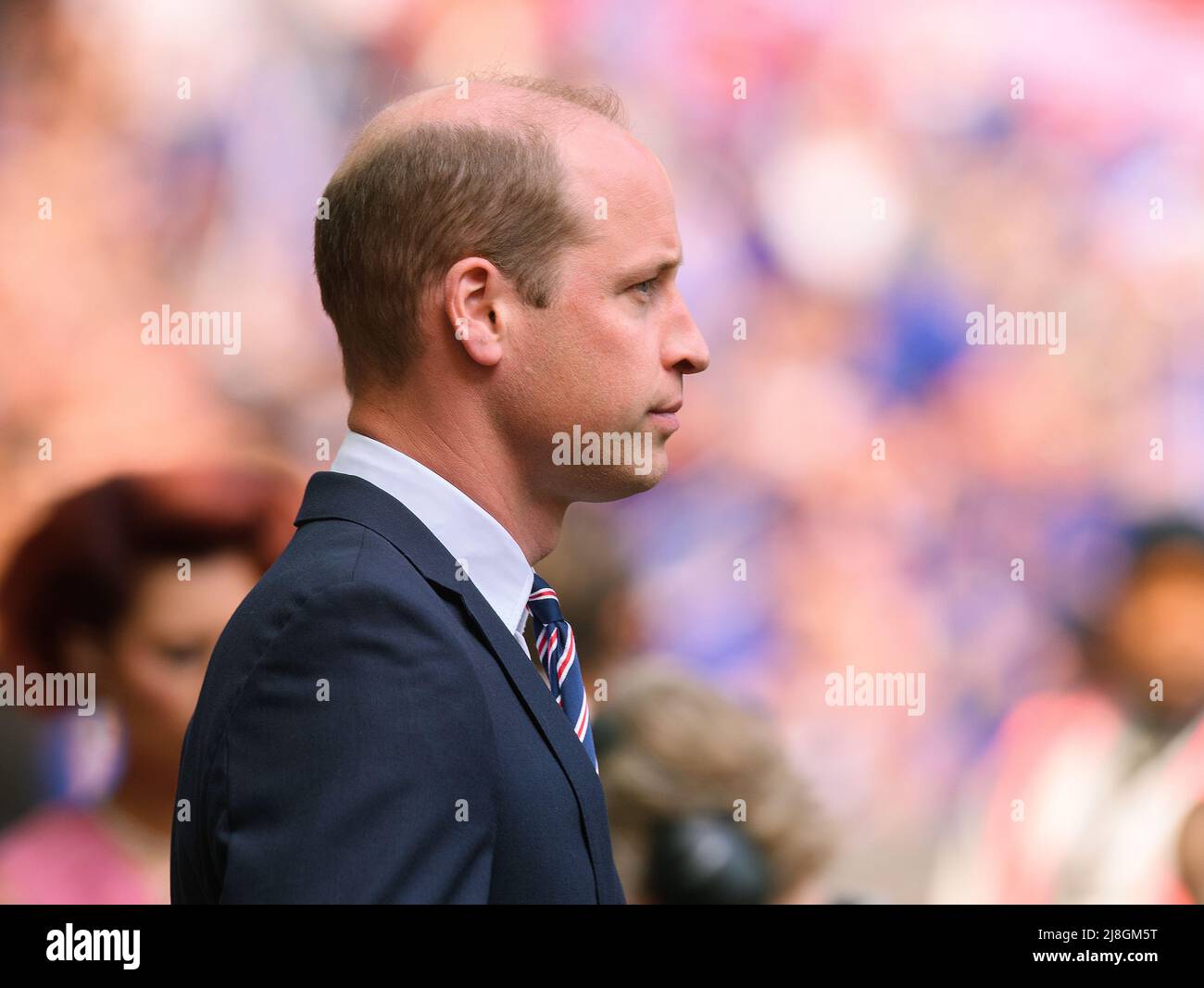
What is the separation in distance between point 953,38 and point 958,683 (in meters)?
1.52

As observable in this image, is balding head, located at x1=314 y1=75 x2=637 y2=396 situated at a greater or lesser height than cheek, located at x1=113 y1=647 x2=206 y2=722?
greater

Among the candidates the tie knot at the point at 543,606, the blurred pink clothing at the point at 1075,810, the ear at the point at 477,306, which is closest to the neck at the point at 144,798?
the blurred pink clothing at the point at 1075,810

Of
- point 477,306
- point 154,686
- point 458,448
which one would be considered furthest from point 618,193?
point 154,686

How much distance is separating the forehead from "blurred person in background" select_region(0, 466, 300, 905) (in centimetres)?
182

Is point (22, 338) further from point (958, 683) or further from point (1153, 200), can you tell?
point (1153, 200)

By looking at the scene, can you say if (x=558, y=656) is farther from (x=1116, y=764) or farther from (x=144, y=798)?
(x=1116, y=764)

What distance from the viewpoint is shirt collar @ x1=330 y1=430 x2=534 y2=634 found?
123 centimetres

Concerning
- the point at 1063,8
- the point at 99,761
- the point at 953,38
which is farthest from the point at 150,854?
the point at 1063,8

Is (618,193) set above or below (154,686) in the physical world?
above

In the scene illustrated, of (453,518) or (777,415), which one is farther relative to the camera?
(777,415)

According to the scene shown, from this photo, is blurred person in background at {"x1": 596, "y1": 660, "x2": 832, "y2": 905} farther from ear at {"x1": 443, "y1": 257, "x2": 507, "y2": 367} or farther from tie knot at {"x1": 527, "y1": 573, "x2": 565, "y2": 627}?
ear at {"x1": 443, "y1": 257, "x2": 507, "y2": 367}

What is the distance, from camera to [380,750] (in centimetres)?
96

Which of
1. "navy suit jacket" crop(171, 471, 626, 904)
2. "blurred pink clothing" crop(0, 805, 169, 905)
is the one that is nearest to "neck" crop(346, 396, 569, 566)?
"navy suit jacket" crop(171, 471, 626, 904)

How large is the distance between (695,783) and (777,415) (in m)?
0.86
